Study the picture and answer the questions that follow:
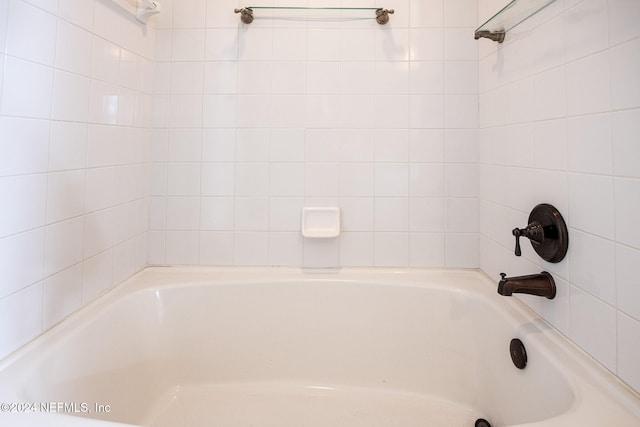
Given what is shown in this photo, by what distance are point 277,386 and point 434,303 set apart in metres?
0.70

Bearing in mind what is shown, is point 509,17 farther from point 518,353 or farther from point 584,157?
point 518,353

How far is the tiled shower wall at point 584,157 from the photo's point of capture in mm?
615

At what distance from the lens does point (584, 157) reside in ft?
2.39

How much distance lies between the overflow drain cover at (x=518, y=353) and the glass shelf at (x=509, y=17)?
969 mm

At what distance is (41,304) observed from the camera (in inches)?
31.4

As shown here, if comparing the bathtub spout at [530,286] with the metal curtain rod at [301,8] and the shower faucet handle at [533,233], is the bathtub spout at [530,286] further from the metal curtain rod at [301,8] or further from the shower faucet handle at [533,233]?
the metal curtain rod at [301,8]

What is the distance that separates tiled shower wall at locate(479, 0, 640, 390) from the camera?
61cm

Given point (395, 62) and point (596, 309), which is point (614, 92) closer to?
point (596, 309)

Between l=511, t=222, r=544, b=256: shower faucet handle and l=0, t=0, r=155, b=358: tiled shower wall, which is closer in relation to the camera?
l=0, t=0, r=155, b=358: tiled shower wall

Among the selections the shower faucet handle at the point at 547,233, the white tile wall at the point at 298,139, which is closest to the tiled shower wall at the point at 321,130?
the white tile wall at the point at 298,139

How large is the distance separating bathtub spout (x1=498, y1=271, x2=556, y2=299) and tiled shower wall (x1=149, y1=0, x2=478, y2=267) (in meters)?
0.47

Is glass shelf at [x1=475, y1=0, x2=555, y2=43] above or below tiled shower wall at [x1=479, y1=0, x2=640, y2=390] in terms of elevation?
above

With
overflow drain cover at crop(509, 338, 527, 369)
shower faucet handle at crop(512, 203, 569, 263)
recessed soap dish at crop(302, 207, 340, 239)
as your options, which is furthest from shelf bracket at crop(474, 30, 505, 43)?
overflow drain cover at crop(509, 338, 527, 369)

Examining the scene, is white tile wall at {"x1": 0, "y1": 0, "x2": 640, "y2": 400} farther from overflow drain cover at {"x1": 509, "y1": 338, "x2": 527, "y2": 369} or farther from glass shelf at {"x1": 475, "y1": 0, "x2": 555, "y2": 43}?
overflow drain cover at {"x1": 509, "y1": 338, "x2": 527, "y2": 369}
